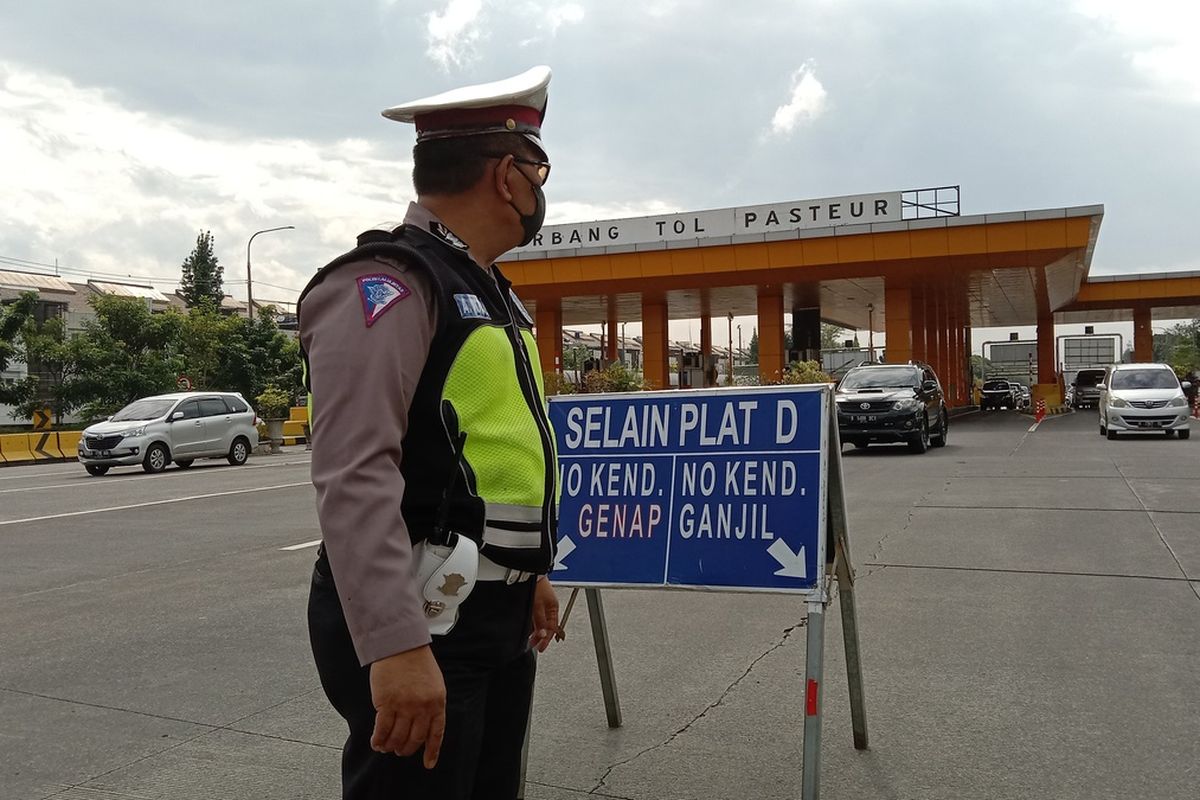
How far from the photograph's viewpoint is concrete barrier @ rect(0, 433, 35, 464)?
25219 millimetres

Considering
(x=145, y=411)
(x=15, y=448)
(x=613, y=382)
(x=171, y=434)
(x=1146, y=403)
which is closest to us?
(x=171, y=434)

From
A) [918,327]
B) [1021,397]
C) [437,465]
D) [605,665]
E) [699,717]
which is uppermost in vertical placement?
[918,327]

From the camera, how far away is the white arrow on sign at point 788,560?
3.55m

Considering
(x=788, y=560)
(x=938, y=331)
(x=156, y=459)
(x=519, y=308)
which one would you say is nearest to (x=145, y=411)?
(x=156, y=459)

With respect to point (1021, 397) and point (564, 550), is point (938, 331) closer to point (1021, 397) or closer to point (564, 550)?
point (1021, 397)

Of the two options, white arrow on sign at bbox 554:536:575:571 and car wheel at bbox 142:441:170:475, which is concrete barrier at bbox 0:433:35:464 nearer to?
car wheel at bbox 142:441:170:475

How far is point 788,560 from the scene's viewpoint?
141 inches

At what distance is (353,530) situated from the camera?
5.36 feet

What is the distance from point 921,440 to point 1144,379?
6917 millimetres

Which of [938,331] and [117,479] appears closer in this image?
[117,479]

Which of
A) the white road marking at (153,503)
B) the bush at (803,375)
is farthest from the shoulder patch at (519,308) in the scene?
the bush at (803,375)

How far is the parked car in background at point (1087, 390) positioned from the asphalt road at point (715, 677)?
41704 millimetres

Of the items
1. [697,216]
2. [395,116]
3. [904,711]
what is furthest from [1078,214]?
[395,116]

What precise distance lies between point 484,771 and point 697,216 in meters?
31.3
